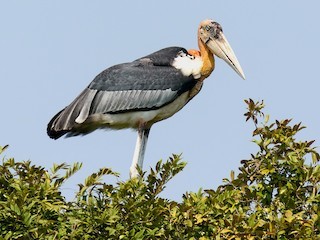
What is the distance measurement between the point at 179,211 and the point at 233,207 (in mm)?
504

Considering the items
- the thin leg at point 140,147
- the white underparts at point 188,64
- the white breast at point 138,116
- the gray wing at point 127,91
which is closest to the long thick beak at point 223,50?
the white underparts at point 188,64

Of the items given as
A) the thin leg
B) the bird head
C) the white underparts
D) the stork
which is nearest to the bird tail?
the stork

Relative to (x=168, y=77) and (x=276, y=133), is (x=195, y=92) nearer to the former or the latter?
(x=168, y=77)

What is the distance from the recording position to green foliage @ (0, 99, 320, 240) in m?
9.62

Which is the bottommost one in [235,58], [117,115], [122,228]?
[122,228]

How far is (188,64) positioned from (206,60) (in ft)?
1.15

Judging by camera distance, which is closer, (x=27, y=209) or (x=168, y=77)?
(x=27, y=209)

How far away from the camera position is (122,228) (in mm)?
9648

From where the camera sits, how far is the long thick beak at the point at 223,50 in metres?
15.2

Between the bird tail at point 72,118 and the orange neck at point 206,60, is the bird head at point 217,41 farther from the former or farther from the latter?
the bird tail at point 72,118

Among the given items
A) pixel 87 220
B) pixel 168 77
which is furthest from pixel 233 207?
pixel 168 77

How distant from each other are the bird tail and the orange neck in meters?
1.52

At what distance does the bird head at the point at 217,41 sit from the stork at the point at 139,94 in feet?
0.05

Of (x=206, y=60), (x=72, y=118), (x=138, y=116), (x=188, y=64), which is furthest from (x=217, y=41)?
(x=72, y=118)
